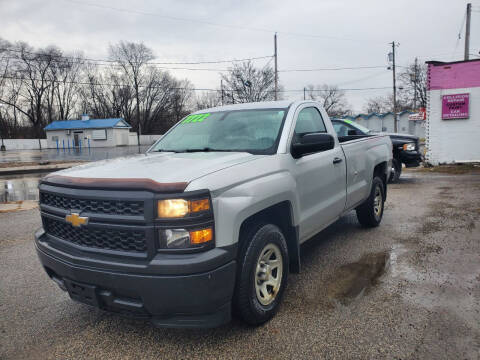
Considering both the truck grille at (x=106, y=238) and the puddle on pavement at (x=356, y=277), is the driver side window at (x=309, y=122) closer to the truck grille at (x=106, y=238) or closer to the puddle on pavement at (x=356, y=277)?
the puddle on pavement at (x=356, y=277)

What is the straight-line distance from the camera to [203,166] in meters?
2.67

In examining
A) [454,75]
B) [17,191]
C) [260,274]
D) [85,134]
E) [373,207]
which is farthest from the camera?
[85,134]

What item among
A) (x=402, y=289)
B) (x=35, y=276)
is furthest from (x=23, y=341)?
(x=402, y=289)

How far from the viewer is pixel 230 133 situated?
3770mm

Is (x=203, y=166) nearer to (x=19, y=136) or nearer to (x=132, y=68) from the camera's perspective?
(x=132, y=68)

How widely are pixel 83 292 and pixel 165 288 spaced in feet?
2.34

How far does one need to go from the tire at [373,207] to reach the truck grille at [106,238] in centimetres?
402

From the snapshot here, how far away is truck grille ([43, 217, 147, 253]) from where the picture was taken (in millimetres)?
2418

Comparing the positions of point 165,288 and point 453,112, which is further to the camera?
point 453,112

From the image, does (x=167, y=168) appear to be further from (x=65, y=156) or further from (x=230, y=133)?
(x=65, y=156)

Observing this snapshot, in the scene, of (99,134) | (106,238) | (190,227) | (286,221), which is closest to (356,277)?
(286,221)

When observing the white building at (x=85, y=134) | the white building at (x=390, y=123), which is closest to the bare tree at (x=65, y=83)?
the white building at (x=85, y=134)

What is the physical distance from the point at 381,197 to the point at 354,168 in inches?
61.4

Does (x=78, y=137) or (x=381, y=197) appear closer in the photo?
(x=381, y=197)
